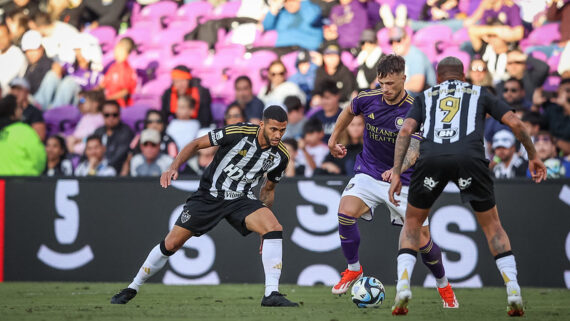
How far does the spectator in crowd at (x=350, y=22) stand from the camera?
16.2 metres

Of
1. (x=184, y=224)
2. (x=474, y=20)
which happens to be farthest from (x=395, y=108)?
(x=474, y=20)

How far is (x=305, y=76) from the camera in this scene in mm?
15516

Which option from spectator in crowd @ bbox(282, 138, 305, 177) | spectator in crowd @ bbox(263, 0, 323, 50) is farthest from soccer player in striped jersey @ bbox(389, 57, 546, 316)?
spectator in crowd @ bbox(263, 0, 323, 50)

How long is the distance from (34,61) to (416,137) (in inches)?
414

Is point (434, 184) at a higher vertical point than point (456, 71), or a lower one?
lower

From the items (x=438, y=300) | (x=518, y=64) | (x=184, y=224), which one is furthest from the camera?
(x=518, y=64)

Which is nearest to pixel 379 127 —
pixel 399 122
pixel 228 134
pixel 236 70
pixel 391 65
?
pixel 399 122

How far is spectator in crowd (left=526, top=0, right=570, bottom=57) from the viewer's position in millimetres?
15148

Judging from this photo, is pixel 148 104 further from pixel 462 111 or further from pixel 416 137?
pixel 462 111

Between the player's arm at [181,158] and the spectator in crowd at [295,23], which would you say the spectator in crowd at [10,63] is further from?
the player's arm at [181,158]

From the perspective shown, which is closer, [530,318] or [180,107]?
[530,318]

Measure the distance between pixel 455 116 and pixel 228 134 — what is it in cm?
246

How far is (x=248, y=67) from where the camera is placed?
54.2 ft

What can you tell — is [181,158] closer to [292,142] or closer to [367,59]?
[292,142]
